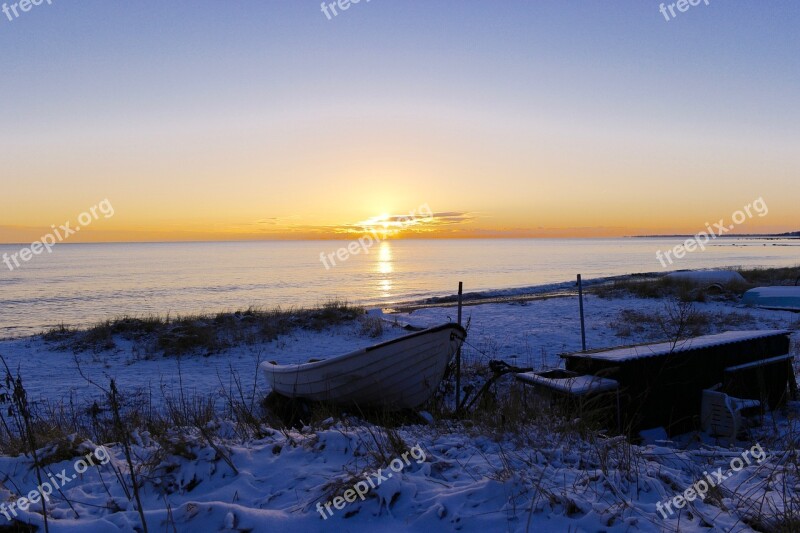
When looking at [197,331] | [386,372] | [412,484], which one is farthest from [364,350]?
[197,331]

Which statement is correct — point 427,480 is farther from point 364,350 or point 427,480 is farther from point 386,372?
point 386,372

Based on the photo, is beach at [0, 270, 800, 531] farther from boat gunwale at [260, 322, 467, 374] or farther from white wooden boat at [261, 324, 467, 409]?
boat gunwale at [260, 322, 467, 374]

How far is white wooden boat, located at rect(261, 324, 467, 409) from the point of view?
6562 millimetres

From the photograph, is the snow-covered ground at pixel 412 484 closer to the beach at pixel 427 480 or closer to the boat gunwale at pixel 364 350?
the beach at pixel 427 480

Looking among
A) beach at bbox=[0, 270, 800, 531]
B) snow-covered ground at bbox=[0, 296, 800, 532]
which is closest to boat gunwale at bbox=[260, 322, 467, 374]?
beach at bbox=[0, 270, 800, 531]

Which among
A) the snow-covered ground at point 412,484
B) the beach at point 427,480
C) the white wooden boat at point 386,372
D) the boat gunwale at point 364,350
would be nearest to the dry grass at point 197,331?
the boat gunwale at point 364,350

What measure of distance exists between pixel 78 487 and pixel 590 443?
13.2 feet

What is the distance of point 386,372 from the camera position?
6.68 meters

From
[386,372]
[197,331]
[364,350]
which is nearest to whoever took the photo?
[364,350]

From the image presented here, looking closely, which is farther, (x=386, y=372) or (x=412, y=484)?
(x=386, y=372)

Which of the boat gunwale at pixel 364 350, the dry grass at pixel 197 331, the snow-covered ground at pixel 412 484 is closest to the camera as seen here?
the snow-covered ground at pixel 412 484

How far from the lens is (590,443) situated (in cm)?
426

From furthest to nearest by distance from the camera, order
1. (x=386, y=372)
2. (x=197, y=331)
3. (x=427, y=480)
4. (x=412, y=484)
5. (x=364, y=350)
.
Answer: (x=197, y=331) < (x=386, y=372) < (x=364, y=350) < (x=427, y=480) < (x=412, y=484)

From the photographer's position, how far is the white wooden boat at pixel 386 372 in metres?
6.56
